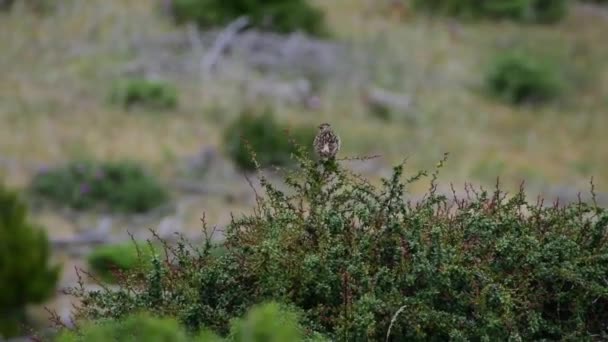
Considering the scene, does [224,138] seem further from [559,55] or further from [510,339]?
[510,339]

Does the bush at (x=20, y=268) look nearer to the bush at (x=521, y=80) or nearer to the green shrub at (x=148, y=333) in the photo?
the green shrub at (x=148, y=333)

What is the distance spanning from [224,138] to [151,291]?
1094 cm

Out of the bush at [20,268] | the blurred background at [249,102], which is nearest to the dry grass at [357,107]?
the blurred background at [249,102]

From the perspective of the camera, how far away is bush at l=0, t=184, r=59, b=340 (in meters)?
9.11

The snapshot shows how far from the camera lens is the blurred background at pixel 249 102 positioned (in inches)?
495

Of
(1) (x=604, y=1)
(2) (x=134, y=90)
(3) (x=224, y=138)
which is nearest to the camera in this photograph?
(3) (x=224, y=138)

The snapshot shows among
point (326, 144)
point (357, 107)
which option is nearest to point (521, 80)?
point (357, 107)

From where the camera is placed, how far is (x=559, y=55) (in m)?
20.7

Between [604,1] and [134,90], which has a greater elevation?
[604,1]

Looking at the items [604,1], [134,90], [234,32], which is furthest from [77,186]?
[604,1]

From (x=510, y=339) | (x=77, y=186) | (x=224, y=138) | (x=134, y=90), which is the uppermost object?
(x=134, y=90)

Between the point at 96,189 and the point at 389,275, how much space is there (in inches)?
381

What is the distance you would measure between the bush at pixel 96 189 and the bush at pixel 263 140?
57.0 inches

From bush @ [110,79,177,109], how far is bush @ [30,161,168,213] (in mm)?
3093
